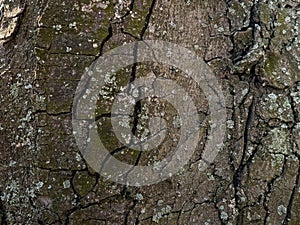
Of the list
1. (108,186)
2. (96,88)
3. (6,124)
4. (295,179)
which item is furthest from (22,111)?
(295,179)

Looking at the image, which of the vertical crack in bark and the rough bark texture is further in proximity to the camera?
the vertical crack in bark

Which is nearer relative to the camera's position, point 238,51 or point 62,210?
point 62,210

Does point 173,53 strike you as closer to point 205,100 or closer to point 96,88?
point 205,100

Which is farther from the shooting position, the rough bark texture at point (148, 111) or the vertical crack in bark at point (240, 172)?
the vertical crack in bark at point (240, 172)

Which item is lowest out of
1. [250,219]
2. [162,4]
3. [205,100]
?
[250,219]

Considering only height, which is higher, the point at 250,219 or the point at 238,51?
the point at 238,51

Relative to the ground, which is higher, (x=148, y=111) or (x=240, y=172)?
(x=148, y=111)
